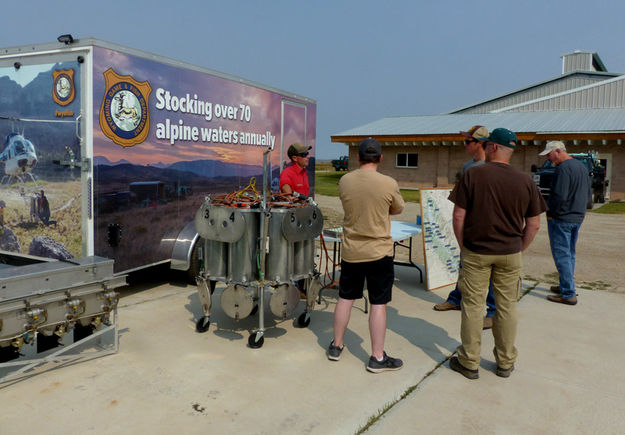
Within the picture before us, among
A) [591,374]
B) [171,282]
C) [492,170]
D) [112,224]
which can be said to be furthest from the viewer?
[171,282]

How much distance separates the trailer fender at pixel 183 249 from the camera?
612 centimetres

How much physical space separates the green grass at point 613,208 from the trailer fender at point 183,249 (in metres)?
16.7

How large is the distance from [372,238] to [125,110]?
3097 millimetres

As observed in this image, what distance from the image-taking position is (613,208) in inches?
762

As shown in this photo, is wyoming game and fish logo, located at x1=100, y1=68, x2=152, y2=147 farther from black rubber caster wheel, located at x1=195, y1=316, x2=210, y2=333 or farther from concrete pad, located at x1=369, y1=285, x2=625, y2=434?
concrete pad, located at x1=369, y1=285, x2=625, y2=434

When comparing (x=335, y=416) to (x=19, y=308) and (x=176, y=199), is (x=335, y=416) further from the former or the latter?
(x=176, y=199)

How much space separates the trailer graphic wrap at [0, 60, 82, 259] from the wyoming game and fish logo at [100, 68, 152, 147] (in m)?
0.28

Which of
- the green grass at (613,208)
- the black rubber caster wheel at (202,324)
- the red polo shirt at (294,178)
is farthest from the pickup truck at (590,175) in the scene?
the black rubber caster wheel at (202,324)

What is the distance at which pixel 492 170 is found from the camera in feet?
12.8

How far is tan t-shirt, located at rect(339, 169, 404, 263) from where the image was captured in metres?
3.99

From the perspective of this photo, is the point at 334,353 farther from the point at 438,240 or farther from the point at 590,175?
the point at 590,175

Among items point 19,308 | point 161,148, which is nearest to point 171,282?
point 161,148

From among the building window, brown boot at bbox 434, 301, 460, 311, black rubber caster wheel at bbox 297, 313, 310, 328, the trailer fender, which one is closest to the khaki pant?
black rubber caster wheel at bbox 297, 313, 310, 328

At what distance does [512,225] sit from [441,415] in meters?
1.50
